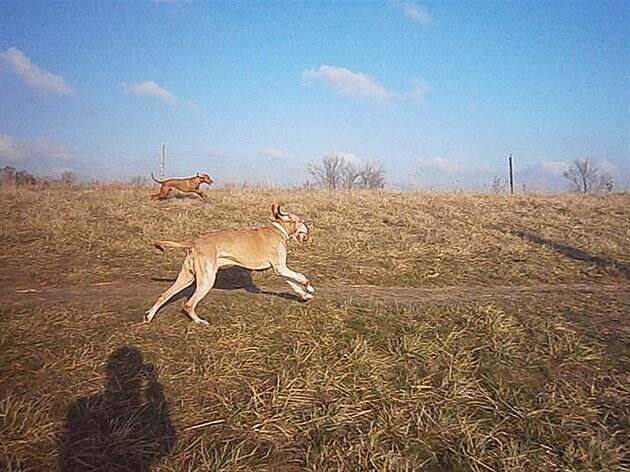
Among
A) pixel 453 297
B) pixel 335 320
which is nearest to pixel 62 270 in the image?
pixel 335 320

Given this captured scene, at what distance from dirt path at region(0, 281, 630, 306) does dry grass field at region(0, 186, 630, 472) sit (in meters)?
0.05

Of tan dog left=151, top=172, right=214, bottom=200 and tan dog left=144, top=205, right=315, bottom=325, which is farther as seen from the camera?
tan dog left=151, top=172, right=214, bottom=200

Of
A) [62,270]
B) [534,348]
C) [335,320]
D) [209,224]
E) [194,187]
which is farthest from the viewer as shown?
[194,187]

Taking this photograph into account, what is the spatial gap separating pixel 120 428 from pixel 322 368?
6.15 ft

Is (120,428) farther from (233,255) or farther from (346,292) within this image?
(346,292)

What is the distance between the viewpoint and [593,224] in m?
16.0

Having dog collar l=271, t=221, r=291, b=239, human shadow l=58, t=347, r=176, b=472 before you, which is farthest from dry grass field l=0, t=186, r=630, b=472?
dog collar l=271, t=221, r=291, b=239

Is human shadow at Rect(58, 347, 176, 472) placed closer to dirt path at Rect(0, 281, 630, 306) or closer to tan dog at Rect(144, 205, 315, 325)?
tan dog at Rect(144, 205, 315, 325)

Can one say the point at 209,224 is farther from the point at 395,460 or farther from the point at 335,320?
the point at 395,460

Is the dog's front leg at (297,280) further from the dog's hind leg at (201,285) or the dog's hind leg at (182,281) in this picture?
the dog's hind leg at (182,281)

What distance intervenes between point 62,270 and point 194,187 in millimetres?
9121

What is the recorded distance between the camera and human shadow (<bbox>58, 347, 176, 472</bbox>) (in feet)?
13.8

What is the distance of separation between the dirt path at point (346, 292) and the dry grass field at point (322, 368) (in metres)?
0.05

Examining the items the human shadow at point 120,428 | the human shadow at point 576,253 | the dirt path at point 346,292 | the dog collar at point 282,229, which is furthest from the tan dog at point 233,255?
the human shadow at point 576,253
